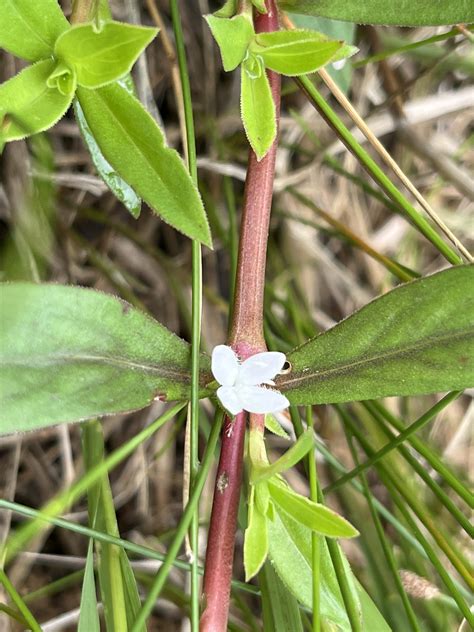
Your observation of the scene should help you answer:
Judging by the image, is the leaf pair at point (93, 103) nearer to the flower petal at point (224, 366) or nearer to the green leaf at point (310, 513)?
the flower petal at point (224, 366)

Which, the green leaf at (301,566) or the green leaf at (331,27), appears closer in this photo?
the green leaf at (301,566)

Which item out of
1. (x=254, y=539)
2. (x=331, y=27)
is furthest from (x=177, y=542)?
(x=331, y=27)

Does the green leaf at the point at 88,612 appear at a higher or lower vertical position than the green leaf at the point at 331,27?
lower

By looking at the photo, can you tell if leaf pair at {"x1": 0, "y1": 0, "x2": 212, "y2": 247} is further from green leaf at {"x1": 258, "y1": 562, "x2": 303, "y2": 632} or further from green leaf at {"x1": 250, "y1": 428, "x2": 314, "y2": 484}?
green leaf at {"x1": 258, "y1": 562, "x2": 303, "y2": 632}

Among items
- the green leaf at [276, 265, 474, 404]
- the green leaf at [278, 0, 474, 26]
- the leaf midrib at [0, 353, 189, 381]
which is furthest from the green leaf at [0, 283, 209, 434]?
the green leaf at [278, 0, 474, 26]

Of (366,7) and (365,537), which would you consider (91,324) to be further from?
(365,537)

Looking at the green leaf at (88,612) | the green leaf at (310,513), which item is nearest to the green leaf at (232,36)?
the green leaf at (310,513)
